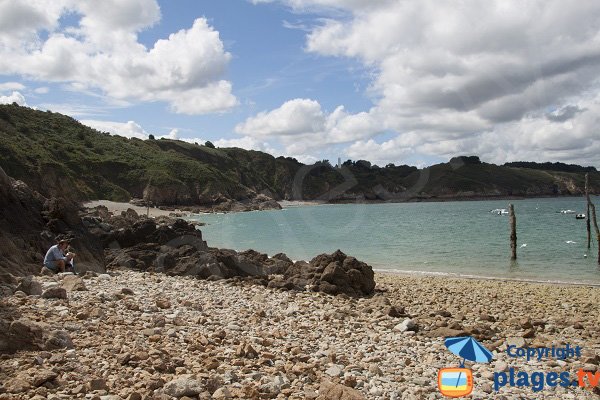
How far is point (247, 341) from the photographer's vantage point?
28.1 feet

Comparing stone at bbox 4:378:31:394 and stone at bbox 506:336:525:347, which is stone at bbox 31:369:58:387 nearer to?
stone at bbox 4:378:31:394

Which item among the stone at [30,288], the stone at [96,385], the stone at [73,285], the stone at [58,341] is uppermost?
the stone at [30,288]

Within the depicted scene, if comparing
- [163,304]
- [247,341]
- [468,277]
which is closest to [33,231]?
[163,304]

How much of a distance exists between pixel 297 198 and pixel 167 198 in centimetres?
8273

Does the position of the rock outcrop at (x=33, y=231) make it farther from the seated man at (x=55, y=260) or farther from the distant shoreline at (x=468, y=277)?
the distant shoreline at (x=468, y=277)

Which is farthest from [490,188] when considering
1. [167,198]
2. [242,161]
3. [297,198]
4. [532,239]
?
[532,239]

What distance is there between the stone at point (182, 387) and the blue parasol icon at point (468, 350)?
4.54 metres

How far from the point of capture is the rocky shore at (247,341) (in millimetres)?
6367

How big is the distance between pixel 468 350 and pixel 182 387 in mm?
5124

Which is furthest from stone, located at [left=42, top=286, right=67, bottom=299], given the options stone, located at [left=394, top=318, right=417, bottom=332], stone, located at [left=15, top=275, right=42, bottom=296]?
stone, located at [left=394, top=318, right=417, bottom=332]

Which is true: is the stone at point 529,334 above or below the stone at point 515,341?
below

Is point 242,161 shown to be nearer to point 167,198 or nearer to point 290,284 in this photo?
point 167,198

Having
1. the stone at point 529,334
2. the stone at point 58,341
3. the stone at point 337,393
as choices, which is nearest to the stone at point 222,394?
the stone at point 337,393

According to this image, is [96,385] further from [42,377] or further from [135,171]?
[135,171]
